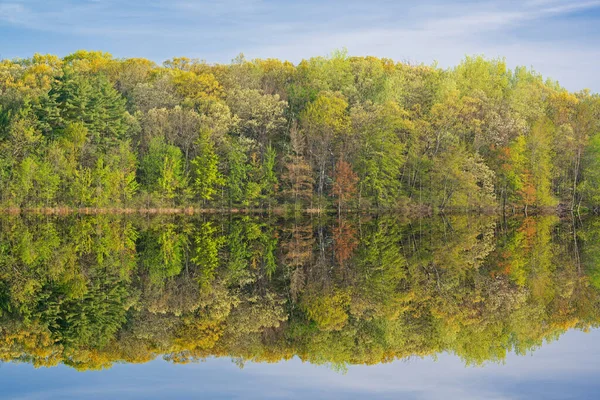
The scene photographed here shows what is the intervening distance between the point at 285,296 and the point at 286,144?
1880 inches

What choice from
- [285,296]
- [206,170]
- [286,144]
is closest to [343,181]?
[286,144]

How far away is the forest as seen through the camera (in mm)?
63625

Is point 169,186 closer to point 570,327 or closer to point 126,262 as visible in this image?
point 126,262

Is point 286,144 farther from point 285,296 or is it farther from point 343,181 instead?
point 285,296

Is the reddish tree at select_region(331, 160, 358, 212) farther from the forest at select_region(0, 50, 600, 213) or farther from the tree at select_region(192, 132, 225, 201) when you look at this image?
the tree at select_region(192, 132, 225, 201)

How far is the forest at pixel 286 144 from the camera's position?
209 feet

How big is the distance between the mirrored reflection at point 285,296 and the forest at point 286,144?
2360cm

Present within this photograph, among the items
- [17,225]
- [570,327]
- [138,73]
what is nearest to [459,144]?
[138,73]

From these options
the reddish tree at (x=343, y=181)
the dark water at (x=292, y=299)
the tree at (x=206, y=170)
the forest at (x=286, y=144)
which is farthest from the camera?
the tree at (x=206, y=170)

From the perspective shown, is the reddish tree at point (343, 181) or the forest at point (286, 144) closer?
the forest at point (286, 144)

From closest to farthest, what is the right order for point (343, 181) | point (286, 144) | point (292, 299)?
point (292, 299) < point (343, 181) < point (286, 144)

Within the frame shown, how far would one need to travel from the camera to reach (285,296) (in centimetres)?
2375

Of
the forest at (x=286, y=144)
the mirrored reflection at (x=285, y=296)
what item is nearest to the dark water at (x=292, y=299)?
the mirrored reflection at (x=285, y=296)

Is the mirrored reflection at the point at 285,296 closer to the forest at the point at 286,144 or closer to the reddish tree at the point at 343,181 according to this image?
the forest at the point at 286,144
